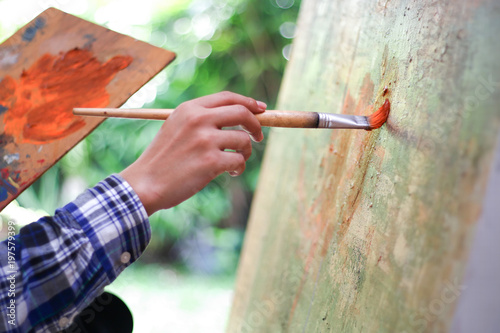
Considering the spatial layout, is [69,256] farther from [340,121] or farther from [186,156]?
[340,121]

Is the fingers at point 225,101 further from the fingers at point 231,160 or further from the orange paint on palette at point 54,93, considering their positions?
the orange paint on palette at point 54,93

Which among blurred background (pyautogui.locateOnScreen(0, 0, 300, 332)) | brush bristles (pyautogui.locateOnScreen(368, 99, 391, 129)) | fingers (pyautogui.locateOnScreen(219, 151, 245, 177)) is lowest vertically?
blurred background (pyautogui.locateOnScreen(0, 0, 300, 332))

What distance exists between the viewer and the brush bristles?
562 millimetres

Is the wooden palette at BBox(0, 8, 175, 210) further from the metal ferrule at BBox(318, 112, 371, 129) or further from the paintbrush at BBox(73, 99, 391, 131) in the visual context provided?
the metal ferrule at BBox(318, 112, 371, 129)

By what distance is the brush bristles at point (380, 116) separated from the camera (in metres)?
0.56

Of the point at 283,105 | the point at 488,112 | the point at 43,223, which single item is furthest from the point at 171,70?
the point at 488,112

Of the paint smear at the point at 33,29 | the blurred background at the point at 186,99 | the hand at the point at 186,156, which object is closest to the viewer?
the hand at the point at 186,156

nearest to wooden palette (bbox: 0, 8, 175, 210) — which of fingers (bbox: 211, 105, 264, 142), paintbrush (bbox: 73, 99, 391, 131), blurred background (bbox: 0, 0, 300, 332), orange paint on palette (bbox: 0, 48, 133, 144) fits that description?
orange paint on palette (bbox: 0, 48, 133, 144)

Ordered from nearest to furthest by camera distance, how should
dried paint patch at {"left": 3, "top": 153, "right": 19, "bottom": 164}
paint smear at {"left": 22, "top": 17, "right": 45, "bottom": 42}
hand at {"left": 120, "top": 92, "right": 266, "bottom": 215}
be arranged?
hand at {"left": 120, "top": 92, "right": 266, "bottom": 215}, dried paint patch at {"left": 3, "top": 153, "right": 19, "bottom": 164}, paint smear at {"left": 22, "top": 17, "right": 45, "bottom": 42}

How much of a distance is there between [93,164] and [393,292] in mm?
2024

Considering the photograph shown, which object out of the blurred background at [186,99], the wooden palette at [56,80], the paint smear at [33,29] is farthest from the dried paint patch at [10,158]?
the blurred background at [186,99]

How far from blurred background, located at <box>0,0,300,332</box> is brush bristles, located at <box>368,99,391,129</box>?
1645mm

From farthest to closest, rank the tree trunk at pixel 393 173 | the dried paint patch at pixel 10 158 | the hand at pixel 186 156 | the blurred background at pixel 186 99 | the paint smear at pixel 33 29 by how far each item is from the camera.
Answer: the blurred background at pixel 186 99
the paint smear at pixel 33 29
the dried paint patch at pixel 10 158
the hand at pixel 186 156
the tree trunk at pixel 393 173

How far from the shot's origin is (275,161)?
4.30 ft
